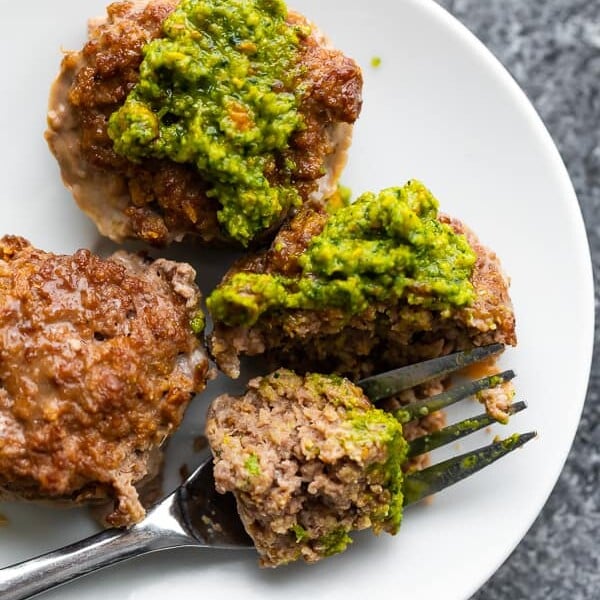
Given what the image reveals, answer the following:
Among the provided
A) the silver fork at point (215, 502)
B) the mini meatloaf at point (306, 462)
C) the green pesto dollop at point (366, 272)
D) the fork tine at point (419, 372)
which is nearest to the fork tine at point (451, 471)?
the silver fork at point (215, 502)

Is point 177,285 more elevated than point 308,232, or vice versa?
point 308,232

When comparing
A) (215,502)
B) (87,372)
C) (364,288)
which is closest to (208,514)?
(215,502)

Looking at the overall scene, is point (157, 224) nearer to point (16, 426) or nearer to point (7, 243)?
point (7, 243)

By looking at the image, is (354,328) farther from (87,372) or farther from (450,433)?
(87,372)

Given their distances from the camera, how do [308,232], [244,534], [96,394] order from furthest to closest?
1. [244,534]
2. [308,232]
3. [96,394]

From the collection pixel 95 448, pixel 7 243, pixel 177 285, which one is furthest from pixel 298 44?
pixel 95 448

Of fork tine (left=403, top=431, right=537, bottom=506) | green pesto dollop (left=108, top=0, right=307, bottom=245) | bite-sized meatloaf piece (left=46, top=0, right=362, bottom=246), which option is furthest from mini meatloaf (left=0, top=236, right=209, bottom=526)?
fork tine (left=403, top=431, right=537, bottom=506)

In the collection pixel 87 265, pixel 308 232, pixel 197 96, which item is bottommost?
pixel 87 265
